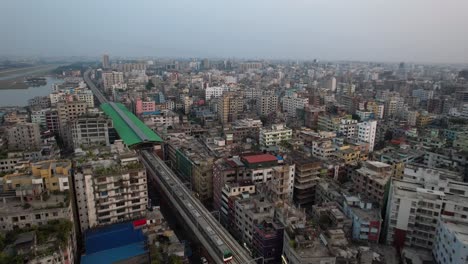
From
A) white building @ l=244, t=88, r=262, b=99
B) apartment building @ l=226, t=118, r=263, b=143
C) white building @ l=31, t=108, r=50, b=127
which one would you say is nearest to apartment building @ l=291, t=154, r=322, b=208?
apartment building @ l=226, t=118, r=263, b=143

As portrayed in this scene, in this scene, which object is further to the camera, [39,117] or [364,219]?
[39,117]

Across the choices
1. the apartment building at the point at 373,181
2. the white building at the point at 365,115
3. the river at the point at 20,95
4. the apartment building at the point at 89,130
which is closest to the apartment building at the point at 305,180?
the apartment building at the point at 373,181

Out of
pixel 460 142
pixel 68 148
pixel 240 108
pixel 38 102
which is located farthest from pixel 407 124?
pixel 38 102

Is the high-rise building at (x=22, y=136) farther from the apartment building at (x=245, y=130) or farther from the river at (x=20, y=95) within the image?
the river at (x=20, y=95)

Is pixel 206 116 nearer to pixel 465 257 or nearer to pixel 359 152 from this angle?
pixel 359 152

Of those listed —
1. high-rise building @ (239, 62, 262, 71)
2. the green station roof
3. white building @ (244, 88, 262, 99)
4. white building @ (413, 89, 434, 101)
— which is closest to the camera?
the green station roof

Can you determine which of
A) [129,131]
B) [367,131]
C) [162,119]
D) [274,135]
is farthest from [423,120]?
[129,131]

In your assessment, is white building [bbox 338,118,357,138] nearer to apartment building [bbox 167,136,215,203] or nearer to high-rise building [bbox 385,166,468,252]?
apartment building [bbox 167,136,215,203]

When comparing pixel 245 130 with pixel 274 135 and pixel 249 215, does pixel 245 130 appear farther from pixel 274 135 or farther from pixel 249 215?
pixel 249 215
